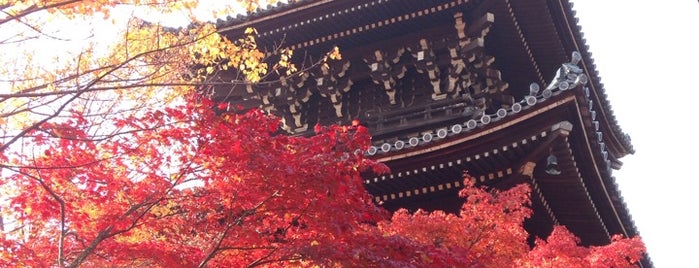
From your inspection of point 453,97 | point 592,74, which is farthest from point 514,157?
point 592,74

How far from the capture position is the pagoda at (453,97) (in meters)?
9.56

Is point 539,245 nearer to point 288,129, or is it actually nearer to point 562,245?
point 562,245

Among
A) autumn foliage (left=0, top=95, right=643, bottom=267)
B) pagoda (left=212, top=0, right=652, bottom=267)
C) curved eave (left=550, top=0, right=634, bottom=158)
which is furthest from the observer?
curved eave (left=550, top=0, right=634, bottom=158)

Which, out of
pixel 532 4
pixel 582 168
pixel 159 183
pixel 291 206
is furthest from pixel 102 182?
pixel 532 4

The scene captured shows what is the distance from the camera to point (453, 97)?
12.3m

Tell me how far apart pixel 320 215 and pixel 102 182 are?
9.39ft

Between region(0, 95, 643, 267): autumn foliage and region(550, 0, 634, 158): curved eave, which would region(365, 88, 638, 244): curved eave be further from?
region(550, 0, 634, 158): curved eave

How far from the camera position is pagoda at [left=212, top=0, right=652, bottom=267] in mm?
9562

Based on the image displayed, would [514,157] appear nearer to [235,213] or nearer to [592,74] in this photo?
[235,213]

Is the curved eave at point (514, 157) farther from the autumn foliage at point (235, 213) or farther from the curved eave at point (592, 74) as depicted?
the curved eave at point (592, 74)

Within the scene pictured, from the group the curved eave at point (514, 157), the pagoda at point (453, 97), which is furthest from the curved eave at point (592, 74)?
the curved eave at point (514, 157)

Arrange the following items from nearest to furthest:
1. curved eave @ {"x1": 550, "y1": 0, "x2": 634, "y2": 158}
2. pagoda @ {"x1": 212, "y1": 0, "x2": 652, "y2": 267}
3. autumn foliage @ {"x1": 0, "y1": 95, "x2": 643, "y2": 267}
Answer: autumn foliage @ {"x1": 0, "y1": 95, "x2": 643, "y2": 267} → pagoda @ {"x1": 212, "y1": 0, "x2": 652, "y2": 267} → curved eave @ {"x1": 550, "y1": 0, "x2": 634, "y2": 158}

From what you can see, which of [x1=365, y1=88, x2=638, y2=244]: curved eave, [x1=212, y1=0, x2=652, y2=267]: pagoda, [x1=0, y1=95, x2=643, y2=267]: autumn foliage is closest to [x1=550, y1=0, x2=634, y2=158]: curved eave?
[x1=212, y1=0, x2=652, y2=267]: pagoda

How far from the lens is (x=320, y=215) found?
24.2 feet
